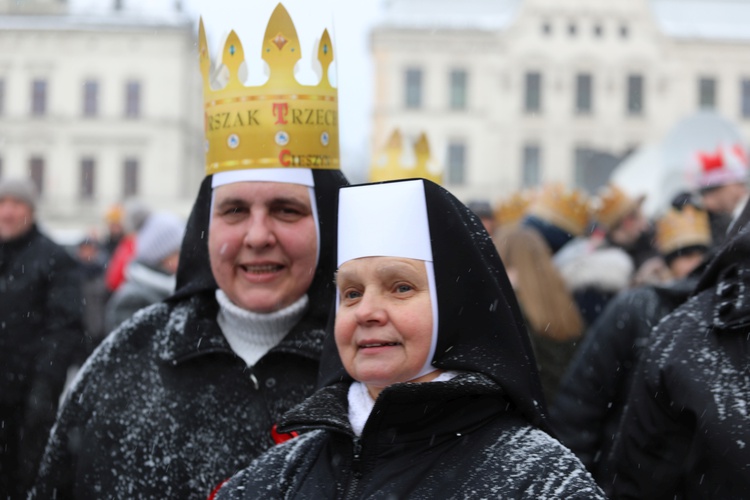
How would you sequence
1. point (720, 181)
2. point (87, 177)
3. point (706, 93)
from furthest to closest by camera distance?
point (706, 93) < point (87, 177) < point (720, 181)

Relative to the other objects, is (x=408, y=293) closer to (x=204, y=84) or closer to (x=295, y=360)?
(x=295, y=360)

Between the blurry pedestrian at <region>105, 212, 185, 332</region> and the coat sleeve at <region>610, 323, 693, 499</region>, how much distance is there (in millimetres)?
2968

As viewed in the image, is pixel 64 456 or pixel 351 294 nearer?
pixel 351 294

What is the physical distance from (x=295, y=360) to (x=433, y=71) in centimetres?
3927

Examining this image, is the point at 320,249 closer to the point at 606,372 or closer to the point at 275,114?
the point at 275,114

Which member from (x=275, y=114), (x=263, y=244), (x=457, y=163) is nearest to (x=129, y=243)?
(x=275, y=114)

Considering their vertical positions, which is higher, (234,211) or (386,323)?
(234,211)

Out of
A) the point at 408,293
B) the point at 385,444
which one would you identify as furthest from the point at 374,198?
the point at 385,444

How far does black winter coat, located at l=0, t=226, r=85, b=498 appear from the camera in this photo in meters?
5.23

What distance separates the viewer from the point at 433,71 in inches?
1630

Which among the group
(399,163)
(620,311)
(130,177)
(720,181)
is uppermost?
(130,177)

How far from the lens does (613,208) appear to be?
6.96 m

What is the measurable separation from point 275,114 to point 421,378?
0.99 meters

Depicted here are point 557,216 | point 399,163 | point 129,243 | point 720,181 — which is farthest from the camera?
point 129,243
